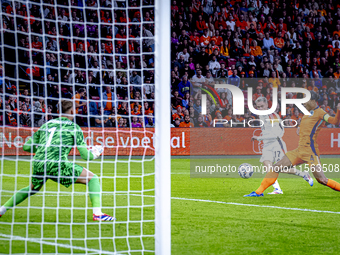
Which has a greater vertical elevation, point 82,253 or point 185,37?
point 185,37

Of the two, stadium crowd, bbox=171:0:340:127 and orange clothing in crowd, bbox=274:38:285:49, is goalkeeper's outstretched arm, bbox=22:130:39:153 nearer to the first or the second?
stadium crowd, bbox=171:0:340:127

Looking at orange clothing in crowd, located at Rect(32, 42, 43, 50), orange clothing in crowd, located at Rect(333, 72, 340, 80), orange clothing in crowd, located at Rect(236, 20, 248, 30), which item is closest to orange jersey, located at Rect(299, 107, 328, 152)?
orange clothing in crowd, located at Rect(32, 42, 43, 50)

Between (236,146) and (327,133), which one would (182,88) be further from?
(327,133)

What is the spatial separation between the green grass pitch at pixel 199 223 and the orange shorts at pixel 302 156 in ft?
2.15

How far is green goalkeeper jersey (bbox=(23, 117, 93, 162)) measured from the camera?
4.81 meters

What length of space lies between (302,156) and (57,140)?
14.4ft

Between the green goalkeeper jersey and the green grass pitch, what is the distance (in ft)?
1.34

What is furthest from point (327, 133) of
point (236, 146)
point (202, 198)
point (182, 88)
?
point (202, 198)

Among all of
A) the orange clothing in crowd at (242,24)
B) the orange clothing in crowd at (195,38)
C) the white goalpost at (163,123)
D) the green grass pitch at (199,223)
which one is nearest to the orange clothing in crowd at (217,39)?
the orange clothing in crowd at (195,38)

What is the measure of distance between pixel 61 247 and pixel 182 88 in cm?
1088

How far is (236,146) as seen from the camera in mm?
12906

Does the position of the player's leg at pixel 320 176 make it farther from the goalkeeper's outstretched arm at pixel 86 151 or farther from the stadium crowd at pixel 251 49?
→ the stadium crowd at pixel 251 49

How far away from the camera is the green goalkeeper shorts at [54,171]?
480cm

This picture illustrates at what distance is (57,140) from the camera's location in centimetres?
484
